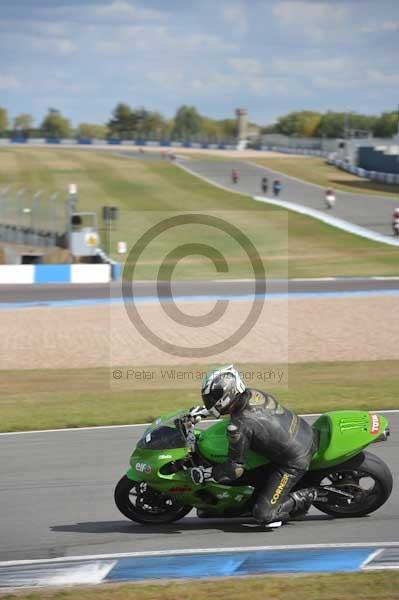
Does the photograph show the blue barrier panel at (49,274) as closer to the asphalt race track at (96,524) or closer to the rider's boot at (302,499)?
the asphalt race track at (96,524)

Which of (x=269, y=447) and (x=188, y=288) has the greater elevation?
(x=269, y=447)

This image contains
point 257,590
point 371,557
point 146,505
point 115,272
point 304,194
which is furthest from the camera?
point 304,194

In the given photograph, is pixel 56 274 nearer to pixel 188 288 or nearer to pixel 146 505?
pixel 188 288

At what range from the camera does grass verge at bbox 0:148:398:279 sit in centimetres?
4091

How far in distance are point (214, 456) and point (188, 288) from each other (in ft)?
83.2

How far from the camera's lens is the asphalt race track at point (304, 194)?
59750 mm

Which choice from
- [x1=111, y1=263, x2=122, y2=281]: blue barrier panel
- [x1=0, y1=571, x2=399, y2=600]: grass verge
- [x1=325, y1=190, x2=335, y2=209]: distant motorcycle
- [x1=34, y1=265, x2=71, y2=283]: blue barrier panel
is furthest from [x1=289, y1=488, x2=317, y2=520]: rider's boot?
[x1=325, y1=190, x2=335, y2=209]: distant motorcycle

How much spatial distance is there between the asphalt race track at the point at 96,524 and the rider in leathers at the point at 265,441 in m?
0.27

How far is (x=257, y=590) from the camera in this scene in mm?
6379

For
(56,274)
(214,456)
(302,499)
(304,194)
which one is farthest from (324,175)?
(214,456)

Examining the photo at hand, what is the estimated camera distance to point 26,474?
393 inches

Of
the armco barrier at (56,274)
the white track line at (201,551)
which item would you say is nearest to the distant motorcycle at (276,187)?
the armco barrier at (56,274)

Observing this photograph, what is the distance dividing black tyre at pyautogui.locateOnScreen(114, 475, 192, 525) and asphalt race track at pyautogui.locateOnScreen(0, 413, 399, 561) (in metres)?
0.09

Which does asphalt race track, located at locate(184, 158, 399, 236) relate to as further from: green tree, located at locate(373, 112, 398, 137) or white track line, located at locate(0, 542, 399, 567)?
green tree, located at locate(373, 112, 398, 137)
